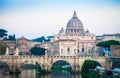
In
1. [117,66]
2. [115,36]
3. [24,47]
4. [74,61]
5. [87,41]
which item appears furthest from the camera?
[87,41]

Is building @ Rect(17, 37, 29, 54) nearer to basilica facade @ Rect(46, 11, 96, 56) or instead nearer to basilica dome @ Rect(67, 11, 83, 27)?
basilica facade @ Rect(46, 11, 96, 56)

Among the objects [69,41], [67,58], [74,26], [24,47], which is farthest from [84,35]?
[67,58]

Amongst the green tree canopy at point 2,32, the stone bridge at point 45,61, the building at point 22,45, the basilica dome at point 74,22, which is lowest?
the stone bridge at point 45,61

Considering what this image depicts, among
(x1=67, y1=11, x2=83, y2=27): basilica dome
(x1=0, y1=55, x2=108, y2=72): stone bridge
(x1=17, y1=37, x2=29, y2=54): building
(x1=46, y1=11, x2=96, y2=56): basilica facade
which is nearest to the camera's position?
(x1=0, y1=55, x2=108, y2=72): stone bridge

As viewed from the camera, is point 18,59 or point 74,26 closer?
point 18,59

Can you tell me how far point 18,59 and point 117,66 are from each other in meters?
8.84

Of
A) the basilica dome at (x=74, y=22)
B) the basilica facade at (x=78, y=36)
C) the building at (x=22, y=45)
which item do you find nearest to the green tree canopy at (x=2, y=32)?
the building at (x=22, y=45)

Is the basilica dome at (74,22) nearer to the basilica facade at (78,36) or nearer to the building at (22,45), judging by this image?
the basilica facade at (78,36)

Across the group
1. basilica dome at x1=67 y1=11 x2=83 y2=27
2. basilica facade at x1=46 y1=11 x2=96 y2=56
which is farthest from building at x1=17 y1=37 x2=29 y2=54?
basilica dome at x1=67 y1=11 x2=83 y2=27

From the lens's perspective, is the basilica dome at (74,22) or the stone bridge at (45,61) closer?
the stone bridge at (45,61)

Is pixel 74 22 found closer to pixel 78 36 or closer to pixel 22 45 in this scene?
pixel 78 36

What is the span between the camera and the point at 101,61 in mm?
41062

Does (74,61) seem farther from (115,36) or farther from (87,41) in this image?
(87,41)

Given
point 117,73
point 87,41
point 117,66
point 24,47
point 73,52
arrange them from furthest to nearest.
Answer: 1. point 87,41
2. point 24,47
3. point 73,52
4. point 117,66
5. point 117,73
